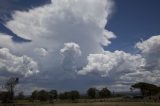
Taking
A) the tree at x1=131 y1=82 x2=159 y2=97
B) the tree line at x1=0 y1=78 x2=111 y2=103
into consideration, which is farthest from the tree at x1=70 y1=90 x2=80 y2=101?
the tree at x1=131 y1=82 x2=159 y2=97

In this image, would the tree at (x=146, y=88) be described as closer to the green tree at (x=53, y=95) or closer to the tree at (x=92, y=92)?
the tree at (x=92, y=92)

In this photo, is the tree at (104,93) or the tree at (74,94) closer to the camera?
the tree at (74,94)

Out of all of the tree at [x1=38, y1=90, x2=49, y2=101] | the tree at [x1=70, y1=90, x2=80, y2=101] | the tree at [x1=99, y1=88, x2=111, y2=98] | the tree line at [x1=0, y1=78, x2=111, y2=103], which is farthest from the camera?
the tree at [x1=99, y1=88, x2=111, y2=98]

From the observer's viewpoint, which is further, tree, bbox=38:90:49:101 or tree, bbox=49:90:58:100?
tree, bbox=49:90:58:100

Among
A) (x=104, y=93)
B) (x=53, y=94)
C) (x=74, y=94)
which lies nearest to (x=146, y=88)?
(x=104, y=93)

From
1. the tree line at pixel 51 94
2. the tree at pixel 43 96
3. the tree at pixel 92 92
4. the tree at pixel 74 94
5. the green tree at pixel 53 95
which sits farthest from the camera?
the tree at pixel 92 92

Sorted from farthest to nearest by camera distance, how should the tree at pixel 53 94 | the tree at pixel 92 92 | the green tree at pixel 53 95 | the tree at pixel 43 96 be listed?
the tree at pixel 92 92, the tree at pixel 53 94, the green tree at pixel 53 95, the tree at pixel 43 96

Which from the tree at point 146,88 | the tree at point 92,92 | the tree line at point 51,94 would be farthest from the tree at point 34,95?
the tree at point 146,88

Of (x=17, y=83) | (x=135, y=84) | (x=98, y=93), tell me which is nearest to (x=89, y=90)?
(x=98, y=93)

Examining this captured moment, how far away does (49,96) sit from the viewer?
157250mm

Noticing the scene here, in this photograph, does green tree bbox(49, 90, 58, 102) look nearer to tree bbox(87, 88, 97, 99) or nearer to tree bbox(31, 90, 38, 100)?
tree bbox(31, 90, 38, 100)

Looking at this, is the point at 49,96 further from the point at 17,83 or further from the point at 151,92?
the point at 151,92

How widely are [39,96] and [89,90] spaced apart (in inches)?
1513

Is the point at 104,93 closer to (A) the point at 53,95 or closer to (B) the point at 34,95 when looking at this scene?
(A) the point at 53,95
